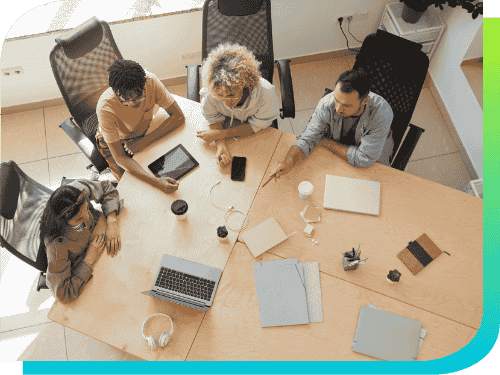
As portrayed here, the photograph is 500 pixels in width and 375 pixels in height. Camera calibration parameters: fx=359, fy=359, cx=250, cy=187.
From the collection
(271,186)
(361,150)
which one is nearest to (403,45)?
(361,150)

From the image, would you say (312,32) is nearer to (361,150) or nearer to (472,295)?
(361,150)

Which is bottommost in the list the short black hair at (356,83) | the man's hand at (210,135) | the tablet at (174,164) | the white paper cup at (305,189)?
the tablet at (174,164)

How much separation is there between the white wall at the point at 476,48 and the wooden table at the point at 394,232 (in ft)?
4.65

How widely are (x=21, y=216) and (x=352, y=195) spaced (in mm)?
1789

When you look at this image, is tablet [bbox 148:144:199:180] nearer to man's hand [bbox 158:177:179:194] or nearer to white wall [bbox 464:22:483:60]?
man's hand [bbox 158:177:179:194]

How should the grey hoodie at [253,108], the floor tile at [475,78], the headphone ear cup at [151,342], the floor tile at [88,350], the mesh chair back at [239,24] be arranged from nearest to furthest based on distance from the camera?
the headphone ear cup at [151,342], the grey hoodie at [253,108], the mesh chair back at [239,24], the floor tile at [88,350], the floor tile at [475,78]

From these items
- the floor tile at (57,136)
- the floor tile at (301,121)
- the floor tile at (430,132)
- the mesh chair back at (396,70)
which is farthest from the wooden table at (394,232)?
the floor tile at (57,136)

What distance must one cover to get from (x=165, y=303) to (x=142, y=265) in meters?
0.24

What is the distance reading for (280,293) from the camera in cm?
182

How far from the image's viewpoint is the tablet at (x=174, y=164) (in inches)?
83.7

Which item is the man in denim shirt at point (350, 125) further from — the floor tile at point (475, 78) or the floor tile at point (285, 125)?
the floor tile at point (475, 78)

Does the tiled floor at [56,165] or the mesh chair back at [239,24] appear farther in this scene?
the tiled floor at [56,165]

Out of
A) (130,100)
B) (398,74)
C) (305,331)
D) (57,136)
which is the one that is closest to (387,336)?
(305,331)

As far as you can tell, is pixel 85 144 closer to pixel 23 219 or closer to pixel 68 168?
pixel 23 219
